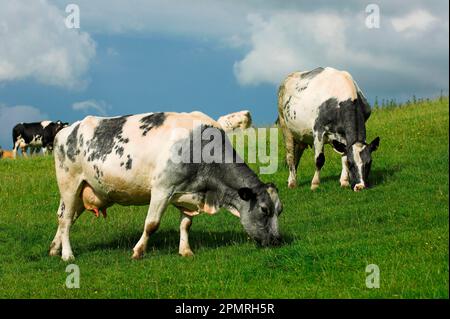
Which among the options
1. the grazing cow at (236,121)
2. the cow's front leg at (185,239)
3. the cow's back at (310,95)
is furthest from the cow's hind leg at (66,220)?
the grazing cow at (236,121)

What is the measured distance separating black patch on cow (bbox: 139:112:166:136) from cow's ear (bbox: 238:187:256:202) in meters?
2.16

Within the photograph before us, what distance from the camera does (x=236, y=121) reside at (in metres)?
44.5

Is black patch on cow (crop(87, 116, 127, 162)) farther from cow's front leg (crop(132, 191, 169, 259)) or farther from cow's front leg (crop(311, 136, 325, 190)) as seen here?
cow's front leg (crop(311, 136, 325, 190))

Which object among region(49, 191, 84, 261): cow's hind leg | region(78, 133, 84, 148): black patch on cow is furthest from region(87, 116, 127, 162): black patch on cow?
region(49, 191, 84, 261): cow's hind leg

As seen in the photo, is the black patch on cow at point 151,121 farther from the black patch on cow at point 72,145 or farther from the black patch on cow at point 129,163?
the black patch on cow at point 72,145

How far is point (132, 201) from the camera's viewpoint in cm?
1516

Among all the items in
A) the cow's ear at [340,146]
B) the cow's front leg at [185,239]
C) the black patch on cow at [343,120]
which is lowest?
the cow's front leg at [185,239]

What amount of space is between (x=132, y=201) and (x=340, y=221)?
4.85 m

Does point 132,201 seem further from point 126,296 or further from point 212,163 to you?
point 126,296

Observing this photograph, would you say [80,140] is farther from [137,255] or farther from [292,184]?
[292,184]

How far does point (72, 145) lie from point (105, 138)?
92 cm

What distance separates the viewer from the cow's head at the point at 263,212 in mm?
13992

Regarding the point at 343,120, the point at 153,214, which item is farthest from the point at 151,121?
the point at 343,120

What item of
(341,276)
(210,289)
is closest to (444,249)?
(341,276)
